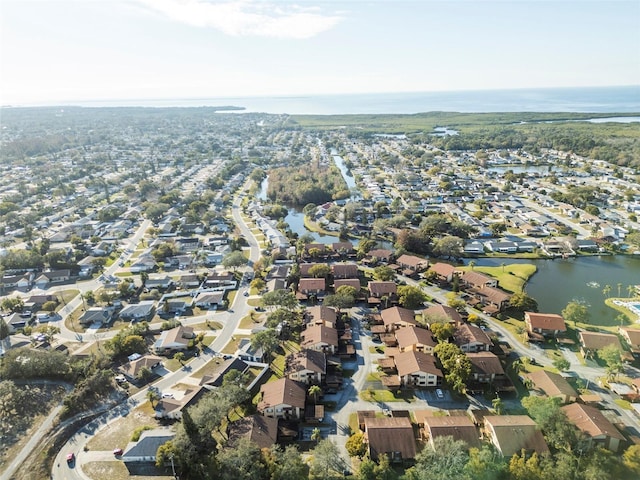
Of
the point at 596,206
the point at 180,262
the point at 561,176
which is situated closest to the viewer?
the point at 180,262

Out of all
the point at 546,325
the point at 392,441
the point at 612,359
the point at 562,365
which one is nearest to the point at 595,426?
the point at 562,365

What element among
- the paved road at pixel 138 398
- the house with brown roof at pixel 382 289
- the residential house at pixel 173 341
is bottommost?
the paved road at pixel 138 398

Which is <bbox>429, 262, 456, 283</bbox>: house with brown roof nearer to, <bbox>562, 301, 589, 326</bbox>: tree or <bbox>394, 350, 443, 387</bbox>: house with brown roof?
<bbox>562, 301, 589, 326</bbox>: tree

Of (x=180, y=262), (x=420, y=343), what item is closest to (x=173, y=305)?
(x=180, y=262)

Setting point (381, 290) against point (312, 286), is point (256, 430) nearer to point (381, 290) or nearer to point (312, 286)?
point (312, 286)

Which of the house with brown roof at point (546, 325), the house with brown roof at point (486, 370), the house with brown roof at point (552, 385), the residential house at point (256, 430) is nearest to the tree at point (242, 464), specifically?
the residential house at point (256, 430)

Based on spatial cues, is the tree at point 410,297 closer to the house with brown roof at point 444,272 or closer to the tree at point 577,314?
the house with brown roof at point 444,272

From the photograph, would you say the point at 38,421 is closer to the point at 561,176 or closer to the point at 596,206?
the point at 596,206
